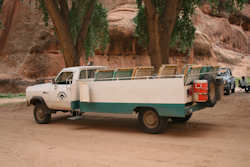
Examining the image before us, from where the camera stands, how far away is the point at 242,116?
994 centimetres

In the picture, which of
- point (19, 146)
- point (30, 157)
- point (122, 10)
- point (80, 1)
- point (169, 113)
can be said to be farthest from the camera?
point (122, 10)

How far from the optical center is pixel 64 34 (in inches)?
531

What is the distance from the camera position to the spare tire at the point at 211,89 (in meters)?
7.56

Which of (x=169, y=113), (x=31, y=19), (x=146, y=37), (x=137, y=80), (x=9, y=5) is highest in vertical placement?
(x=9, y=5)

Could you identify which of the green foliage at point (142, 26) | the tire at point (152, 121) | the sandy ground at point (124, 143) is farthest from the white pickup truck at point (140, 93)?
the green foliage at point (142, 26)

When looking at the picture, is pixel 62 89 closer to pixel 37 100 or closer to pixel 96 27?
pixel 37 100

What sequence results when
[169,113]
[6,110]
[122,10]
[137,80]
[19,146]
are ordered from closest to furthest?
[19,146], [169,113], [137,80], [6,110], [122,10]

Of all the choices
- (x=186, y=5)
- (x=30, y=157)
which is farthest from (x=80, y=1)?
(x=30, y=157)

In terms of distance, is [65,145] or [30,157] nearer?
[30,157]

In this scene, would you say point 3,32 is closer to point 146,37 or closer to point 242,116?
point 146,37

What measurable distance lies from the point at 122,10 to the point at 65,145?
1083 inches

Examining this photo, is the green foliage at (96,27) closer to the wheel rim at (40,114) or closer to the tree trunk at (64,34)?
the tree trunk at (64,34)

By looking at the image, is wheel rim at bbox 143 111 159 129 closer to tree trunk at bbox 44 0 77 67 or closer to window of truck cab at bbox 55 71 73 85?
window of truck cab at bbox 55 71 73 85

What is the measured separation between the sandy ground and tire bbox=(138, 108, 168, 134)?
0.67 ft
